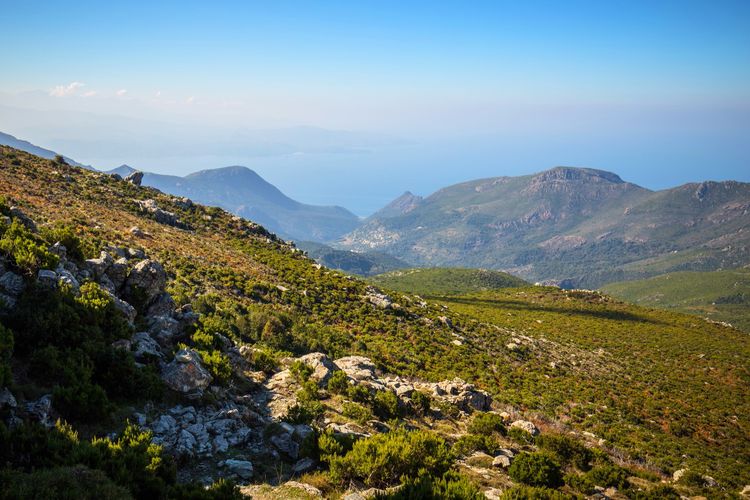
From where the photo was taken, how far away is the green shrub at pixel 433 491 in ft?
30.4

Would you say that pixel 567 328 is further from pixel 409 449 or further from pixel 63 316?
pixel 63 316

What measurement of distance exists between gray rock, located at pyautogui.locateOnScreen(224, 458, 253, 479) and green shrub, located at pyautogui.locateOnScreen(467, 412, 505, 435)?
10.8 m

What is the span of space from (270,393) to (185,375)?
399 cm

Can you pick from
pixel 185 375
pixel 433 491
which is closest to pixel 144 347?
pixel 185 375

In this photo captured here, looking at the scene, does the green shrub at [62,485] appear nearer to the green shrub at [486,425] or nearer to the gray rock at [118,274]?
the gray rock at [118,274]

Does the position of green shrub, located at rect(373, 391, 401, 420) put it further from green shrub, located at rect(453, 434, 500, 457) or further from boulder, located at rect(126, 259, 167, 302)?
boulder, located at rect(126, 259, 167, 302)

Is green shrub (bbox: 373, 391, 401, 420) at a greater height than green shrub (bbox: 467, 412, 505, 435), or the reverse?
green shrub (bbox: 373, 391, 401, 420)

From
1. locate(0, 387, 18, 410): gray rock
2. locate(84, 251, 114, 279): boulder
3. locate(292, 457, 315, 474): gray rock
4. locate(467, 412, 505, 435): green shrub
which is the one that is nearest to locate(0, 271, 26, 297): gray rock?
locate(84, 251, 114, 279): boulder

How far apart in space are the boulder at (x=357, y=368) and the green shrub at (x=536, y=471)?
8617 mm

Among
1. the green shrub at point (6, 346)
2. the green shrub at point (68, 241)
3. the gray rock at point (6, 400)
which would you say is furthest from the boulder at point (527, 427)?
the green shrub at point (68, 241)

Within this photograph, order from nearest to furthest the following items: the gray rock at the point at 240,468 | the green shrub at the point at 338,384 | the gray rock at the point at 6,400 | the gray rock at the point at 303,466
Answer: the gray rock at the point at 6,400
the gray rock at the point at 240,468
the gray rock at the point at 303,466
the green shrub at the point at 338,384

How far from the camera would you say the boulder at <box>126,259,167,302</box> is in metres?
17.3

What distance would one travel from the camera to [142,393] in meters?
11.8

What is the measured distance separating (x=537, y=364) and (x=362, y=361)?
24.4 m
